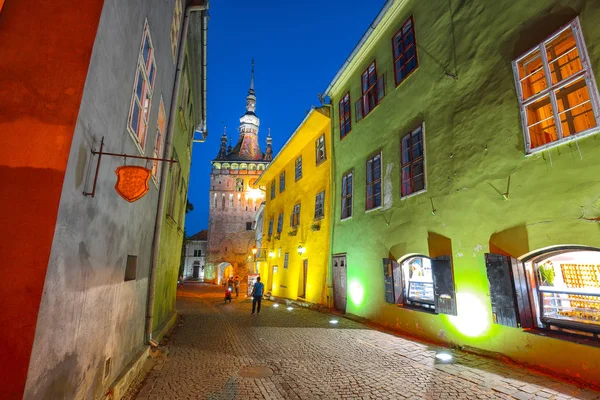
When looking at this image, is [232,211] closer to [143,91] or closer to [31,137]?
[143,91]

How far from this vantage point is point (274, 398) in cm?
462

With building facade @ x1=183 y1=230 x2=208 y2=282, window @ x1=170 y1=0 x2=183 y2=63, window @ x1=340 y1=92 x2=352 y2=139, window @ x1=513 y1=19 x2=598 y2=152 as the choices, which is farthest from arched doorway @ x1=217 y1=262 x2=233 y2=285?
window @ x1=513 y1=19 x2=598 y2=152

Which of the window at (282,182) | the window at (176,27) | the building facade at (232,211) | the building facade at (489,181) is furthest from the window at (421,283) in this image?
the building facade at (232,211)

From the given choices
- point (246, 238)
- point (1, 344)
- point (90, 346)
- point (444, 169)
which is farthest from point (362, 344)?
point (246, 238)

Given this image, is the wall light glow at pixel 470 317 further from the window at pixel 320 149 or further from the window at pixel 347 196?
the window at pixel 320 149

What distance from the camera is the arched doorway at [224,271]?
45094mm

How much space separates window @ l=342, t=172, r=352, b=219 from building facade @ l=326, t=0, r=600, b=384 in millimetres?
1578

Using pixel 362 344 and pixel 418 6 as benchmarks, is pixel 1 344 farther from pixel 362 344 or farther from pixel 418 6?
pixel 418 6

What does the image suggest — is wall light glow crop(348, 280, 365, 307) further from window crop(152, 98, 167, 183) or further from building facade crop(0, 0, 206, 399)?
building facade crop(0, 0, 206, 399)

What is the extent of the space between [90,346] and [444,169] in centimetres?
826

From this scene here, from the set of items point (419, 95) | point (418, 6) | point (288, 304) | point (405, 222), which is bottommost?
point (288, 304)

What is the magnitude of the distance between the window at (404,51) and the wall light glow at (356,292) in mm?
7467

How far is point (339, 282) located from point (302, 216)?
18.4ft

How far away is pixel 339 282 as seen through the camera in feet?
44.1
